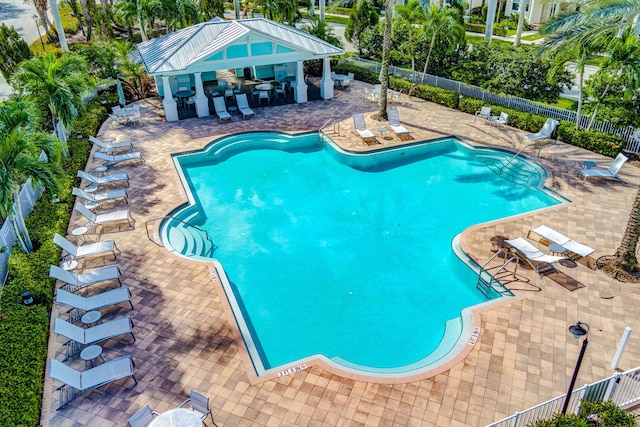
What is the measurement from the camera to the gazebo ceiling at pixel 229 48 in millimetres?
24000

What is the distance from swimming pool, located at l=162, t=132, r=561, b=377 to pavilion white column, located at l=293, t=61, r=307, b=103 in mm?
4825

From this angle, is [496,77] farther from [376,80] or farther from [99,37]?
[99,37]

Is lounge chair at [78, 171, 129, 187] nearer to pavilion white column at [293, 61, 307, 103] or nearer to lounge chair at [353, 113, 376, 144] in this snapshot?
lounge chair at [353, 113, 376, 144]

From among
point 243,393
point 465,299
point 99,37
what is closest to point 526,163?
point 465,299

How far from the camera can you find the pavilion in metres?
24.1

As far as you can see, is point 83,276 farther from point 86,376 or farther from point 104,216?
point 86,376

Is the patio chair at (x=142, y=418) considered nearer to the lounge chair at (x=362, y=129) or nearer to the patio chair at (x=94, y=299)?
the patio chair at (x=94, y=299)

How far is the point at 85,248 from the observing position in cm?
1449

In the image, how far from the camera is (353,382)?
10.6m

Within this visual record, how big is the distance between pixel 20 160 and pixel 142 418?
7.95m

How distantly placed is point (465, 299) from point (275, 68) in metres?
20.9

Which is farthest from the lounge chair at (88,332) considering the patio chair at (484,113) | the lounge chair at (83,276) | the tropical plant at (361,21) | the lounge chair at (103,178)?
the tropical plant at (361,21)

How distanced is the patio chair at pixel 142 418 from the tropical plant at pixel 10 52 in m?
22.1

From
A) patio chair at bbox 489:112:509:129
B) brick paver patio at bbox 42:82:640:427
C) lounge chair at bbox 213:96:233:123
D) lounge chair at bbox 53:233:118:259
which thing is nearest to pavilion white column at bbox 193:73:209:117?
lounge chair at bbox 213:96:233:123
